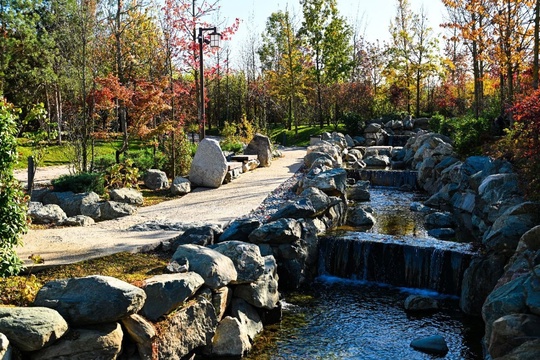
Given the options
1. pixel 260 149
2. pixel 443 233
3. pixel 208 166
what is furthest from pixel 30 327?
pixel 260 149

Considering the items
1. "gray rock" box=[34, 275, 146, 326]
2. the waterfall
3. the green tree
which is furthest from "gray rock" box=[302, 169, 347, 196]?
the green tree

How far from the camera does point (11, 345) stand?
5.13 meters

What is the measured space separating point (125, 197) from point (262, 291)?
580 cm

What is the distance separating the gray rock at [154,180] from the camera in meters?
14.7

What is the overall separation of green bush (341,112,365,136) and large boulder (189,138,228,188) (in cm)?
1603

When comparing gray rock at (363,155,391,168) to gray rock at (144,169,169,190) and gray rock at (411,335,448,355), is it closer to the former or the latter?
gray rock at (144,169,169,190)

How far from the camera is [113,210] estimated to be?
1145 centimetres

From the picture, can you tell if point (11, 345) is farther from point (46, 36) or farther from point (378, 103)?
point (378, 103)

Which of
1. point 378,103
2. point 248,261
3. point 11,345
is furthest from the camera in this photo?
point 378,103

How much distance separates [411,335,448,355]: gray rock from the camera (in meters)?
7.27

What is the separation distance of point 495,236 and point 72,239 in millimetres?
7304

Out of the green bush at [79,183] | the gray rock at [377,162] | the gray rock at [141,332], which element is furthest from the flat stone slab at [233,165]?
the gray rock at [141,332]

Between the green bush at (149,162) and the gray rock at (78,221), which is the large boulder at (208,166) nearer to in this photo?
the green bush at (149,162)

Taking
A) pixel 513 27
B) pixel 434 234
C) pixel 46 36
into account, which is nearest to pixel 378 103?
pixel 513 27
